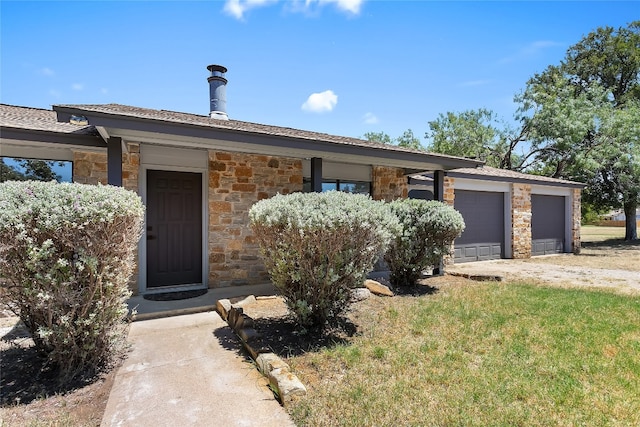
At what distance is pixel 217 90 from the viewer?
7871mm

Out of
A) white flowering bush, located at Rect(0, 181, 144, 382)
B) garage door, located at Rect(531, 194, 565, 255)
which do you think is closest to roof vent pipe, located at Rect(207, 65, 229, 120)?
white flowering bush, located at Rect(0, 181, 144, 382)

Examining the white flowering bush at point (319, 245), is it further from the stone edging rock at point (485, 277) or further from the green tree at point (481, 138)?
the green tree at point (481, 138)

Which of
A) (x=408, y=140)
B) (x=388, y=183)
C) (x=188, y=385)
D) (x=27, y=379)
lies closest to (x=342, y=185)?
(x=388, y=183)

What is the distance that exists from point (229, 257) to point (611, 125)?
54.0 ft

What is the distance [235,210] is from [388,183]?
3987 mm

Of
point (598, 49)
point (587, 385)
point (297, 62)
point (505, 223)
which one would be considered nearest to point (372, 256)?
point (587, 385)

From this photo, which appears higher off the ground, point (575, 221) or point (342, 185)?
point (342, 185)

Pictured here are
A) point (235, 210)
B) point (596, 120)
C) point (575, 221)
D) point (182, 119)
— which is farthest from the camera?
point (596, 120)

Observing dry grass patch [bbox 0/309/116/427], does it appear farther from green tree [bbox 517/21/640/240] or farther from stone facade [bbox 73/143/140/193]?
green tree [bbox 517/21/640/240]

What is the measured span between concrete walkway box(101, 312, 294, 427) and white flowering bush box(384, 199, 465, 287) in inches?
135

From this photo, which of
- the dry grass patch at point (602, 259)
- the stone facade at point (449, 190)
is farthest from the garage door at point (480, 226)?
the dry grass patch at point (602, 259)

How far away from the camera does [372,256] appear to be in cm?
394

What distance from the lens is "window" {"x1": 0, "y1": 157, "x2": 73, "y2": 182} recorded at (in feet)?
16.8

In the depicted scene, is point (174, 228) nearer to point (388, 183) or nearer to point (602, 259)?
point (388, 183)
